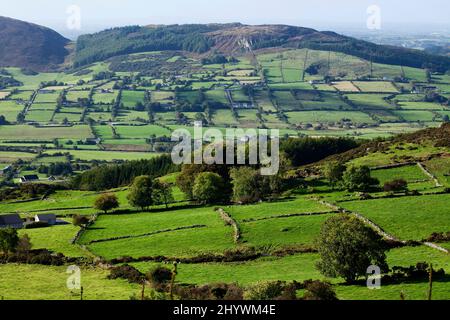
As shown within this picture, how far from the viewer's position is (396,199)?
6900 centimetres

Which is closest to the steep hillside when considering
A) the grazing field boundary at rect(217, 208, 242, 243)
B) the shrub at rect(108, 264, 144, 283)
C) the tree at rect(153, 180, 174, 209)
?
the tree at rect(153, 180, 174, 209)

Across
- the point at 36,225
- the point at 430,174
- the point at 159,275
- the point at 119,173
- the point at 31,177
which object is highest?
the point at 430,174

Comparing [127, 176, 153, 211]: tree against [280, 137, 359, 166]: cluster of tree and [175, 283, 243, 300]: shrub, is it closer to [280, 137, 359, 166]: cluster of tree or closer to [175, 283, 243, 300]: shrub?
[175, 283, 243, 300]: shrub

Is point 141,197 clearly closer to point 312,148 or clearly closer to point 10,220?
point 10,220

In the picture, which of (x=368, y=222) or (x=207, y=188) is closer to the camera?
(x=368, y=222)

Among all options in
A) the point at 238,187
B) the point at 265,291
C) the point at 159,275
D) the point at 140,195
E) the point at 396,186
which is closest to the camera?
the point at 265,291

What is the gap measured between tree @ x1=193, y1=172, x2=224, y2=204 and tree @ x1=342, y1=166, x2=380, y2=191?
1579 cm

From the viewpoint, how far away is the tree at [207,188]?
80312mm

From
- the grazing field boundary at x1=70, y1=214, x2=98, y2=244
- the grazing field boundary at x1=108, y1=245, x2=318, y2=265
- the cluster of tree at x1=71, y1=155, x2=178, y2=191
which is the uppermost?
the grazing field boundary at x1=108, y1=245, x2=318, y2=265

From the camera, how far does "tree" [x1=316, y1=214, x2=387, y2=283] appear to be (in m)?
43.9

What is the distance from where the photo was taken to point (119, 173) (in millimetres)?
127938

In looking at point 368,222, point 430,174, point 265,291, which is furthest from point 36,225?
point 430,174

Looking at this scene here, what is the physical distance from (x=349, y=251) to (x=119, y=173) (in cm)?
8890

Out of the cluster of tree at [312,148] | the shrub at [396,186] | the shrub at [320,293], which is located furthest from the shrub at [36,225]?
the cluster of tree at [312,148]
